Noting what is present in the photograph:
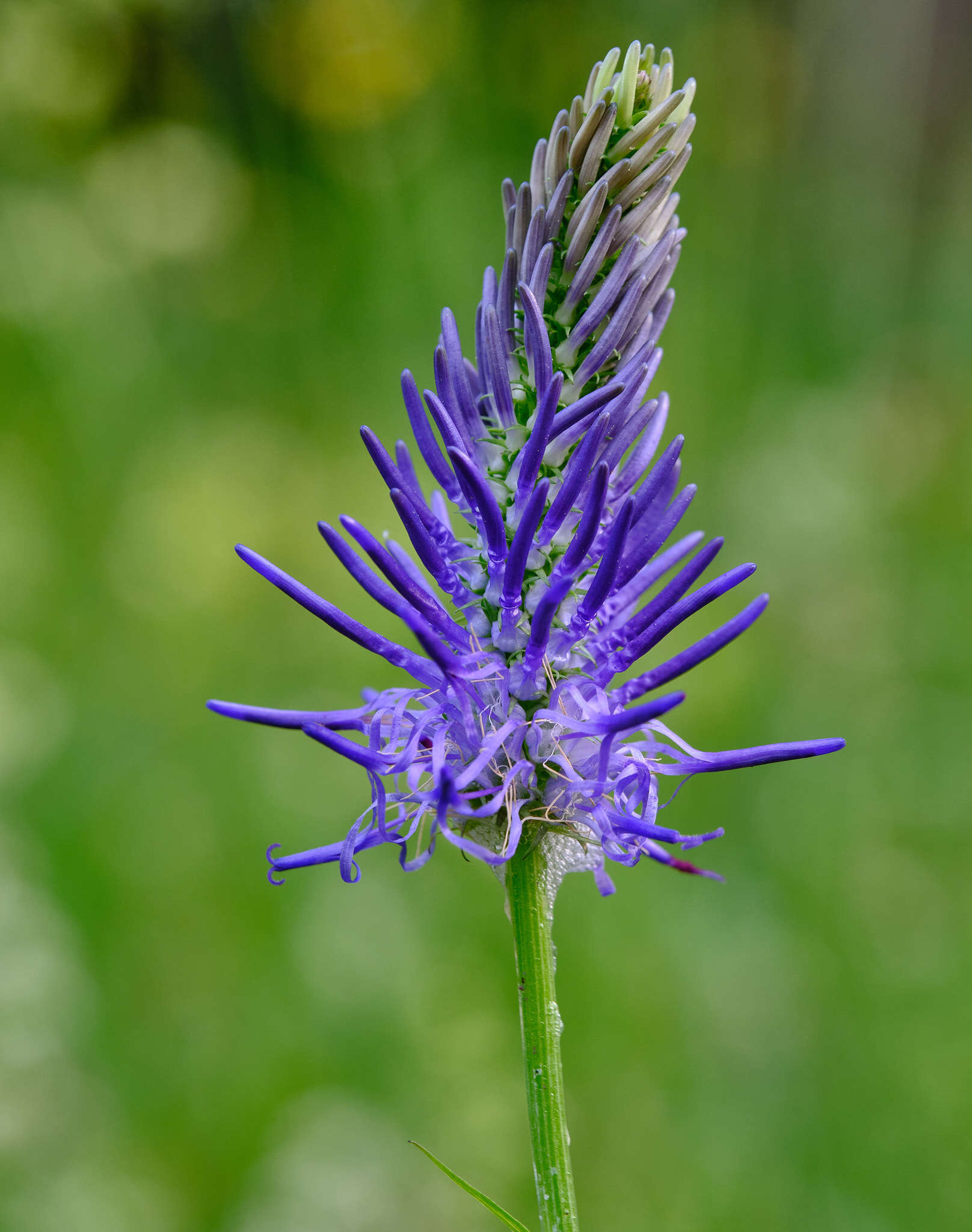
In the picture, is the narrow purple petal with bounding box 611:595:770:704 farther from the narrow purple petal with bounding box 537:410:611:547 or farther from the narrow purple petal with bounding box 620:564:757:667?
the narrow purple petal with bounding box 537:410:611:547

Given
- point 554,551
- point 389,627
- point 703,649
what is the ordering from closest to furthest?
point 703,649 < point 554,551 < point 389,627

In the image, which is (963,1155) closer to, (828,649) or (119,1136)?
(828,649)

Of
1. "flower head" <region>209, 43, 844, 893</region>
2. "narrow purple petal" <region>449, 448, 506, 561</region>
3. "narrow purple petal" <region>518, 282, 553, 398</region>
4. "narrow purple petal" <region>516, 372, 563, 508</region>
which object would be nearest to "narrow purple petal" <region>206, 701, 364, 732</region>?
"flower head" <region>209, 43, 844, 893</region>

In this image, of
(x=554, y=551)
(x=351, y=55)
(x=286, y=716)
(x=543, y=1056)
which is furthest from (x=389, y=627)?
(x=543, y=1056)

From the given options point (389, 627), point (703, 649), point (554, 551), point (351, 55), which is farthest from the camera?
point (351, 55)

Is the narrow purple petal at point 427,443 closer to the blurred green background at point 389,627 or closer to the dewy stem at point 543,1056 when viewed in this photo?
the dewy stem at point 543,1056

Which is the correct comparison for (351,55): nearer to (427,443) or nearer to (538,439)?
(427,443)
